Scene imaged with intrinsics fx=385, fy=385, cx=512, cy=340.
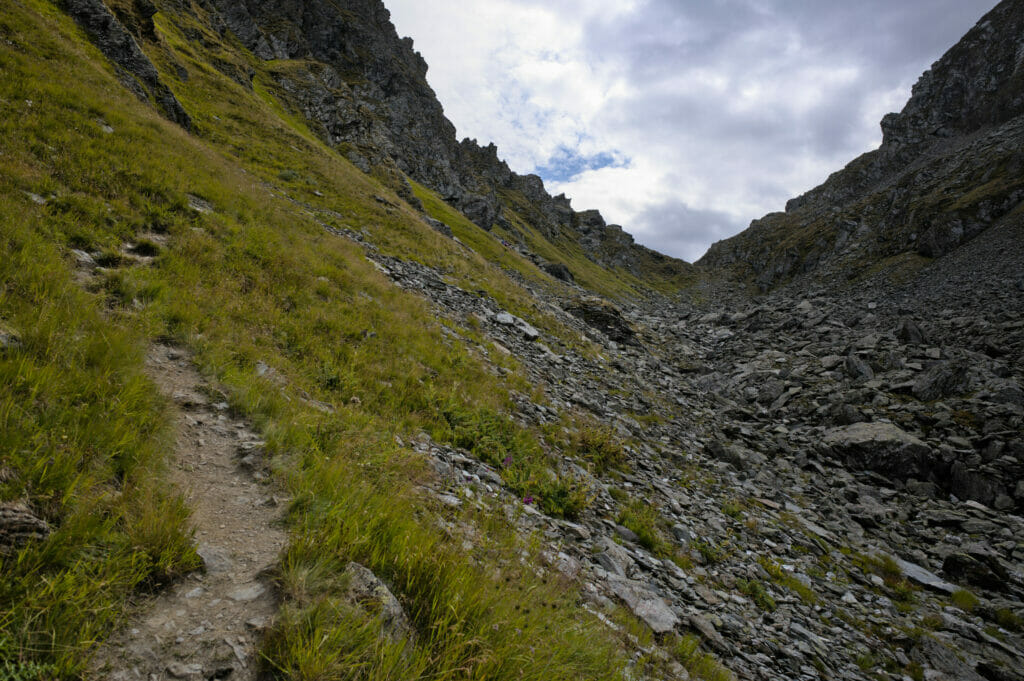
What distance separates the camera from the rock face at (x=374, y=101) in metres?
62.3

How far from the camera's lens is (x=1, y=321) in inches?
158

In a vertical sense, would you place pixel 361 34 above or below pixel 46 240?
above

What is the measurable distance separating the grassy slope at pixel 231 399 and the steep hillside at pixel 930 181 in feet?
236

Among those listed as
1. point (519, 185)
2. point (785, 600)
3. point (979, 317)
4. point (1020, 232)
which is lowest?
point (785, 600)

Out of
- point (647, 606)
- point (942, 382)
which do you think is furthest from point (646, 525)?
point (942, 382)

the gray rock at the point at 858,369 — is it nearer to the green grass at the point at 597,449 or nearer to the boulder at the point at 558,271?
the green grass at the point at 597,449

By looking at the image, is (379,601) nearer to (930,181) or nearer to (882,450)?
(882,450)

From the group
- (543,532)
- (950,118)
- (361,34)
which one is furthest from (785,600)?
(950,118)

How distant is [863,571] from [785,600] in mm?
3969

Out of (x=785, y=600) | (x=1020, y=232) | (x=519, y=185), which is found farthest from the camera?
(x=519, y=185)

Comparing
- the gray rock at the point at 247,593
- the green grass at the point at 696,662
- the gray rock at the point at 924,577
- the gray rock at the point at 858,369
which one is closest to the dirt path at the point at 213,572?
the gray rock at the point at 247,593

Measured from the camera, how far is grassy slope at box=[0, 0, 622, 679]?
257 centimetres

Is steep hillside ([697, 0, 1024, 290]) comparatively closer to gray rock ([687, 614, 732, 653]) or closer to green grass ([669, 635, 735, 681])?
gray rock ([687, 614, 732, 653])

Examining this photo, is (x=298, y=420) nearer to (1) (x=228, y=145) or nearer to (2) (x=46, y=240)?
(2) (x=46, y=240)
